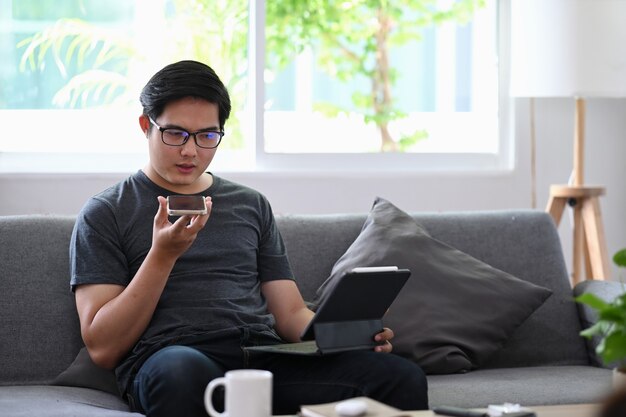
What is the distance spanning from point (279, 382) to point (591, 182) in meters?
2.32

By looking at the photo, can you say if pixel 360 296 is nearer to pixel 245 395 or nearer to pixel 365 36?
pixel 245 395

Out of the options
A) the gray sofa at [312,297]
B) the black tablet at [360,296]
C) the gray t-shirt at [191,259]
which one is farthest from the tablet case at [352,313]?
the gray sofa at [312,297]

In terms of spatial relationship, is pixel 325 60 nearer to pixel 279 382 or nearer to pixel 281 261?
pixel 281 261

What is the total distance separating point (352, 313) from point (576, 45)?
5.59 feet

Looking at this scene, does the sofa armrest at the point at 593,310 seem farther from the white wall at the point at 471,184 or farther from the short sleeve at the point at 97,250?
the short sleeve at the point at 97,250

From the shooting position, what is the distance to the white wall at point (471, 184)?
3531mm

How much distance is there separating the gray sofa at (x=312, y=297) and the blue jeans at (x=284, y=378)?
181 millimetres

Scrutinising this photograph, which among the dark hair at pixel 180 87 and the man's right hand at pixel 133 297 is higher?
the dark hair at pixel 180 87

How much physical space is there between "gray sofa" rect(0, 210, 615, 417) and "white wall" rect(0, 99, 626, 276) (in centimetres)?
94

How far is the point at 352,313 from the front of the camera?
2.03 m

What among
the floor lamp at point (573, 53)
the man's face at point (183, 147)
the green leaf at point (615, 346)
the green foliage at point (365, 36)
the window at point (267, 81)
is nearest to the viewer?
the green leaf at point (615, 346)

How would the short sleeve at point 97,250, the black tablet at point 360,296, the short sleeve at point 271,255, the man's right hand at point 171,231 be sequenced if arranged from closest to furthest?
the black tablet at point 360,296
the man's right hand at point 171,231
the short sleeve at point 97,250
the short sleeve at point 271,255

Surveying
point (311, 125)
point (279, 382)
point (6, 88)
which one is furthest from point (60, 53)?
point (279, 382)

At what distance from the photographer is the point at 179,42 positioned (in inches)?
148
